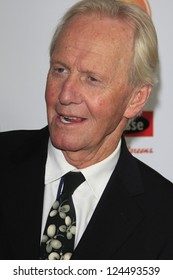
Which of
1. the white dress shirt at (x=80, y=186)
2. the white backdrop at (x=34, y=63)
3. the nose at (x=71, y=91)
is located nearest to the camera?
the nose at (x=71, y=91)

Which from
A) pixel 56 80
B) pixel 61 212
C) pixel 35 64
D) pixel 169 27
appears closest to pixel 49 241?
pixel 61 212

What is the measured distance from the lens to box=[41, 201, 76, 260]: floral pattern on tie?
1.41 metres

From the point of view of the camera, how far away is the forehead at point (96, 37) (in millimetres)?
1416

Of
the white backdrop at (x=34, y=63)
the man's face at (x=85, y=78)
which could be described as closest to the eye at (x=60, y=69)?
the man's face at (x=85, y=78)

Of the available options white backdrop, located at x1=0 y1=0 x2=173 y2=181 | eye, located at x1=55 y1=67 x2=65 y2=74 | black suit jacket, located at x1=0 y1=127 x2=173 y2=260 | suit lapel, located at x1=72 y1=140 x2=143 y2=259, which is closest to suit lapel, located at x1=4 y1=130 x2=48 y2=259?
black suit jacket, located at x1=0 y1=127 x2=173 y2=260

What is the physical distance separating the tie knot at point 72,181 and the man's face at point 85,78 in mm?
85

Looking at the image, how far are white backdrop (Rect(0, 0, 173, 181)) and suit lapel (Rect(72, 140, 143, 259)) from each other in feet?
1.73

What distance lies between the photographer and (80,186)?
4.92 feet

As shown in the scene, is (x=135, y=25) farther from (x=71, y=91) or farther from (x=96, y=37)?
(x=71, y=91)

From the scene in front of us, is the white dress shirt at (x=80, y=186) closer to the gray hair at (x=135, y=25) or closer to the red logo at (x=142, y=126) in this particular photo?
the gray hair at (x=135, y=25)

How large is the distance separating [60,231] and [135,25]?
61cm

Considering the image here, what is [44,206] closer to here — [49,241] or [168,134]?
[49,241]

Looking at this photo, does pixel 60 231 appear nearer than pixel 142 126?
Yes

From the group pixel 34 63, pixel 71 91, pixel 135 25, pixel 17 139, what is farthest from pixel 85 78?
pixel 34 63
